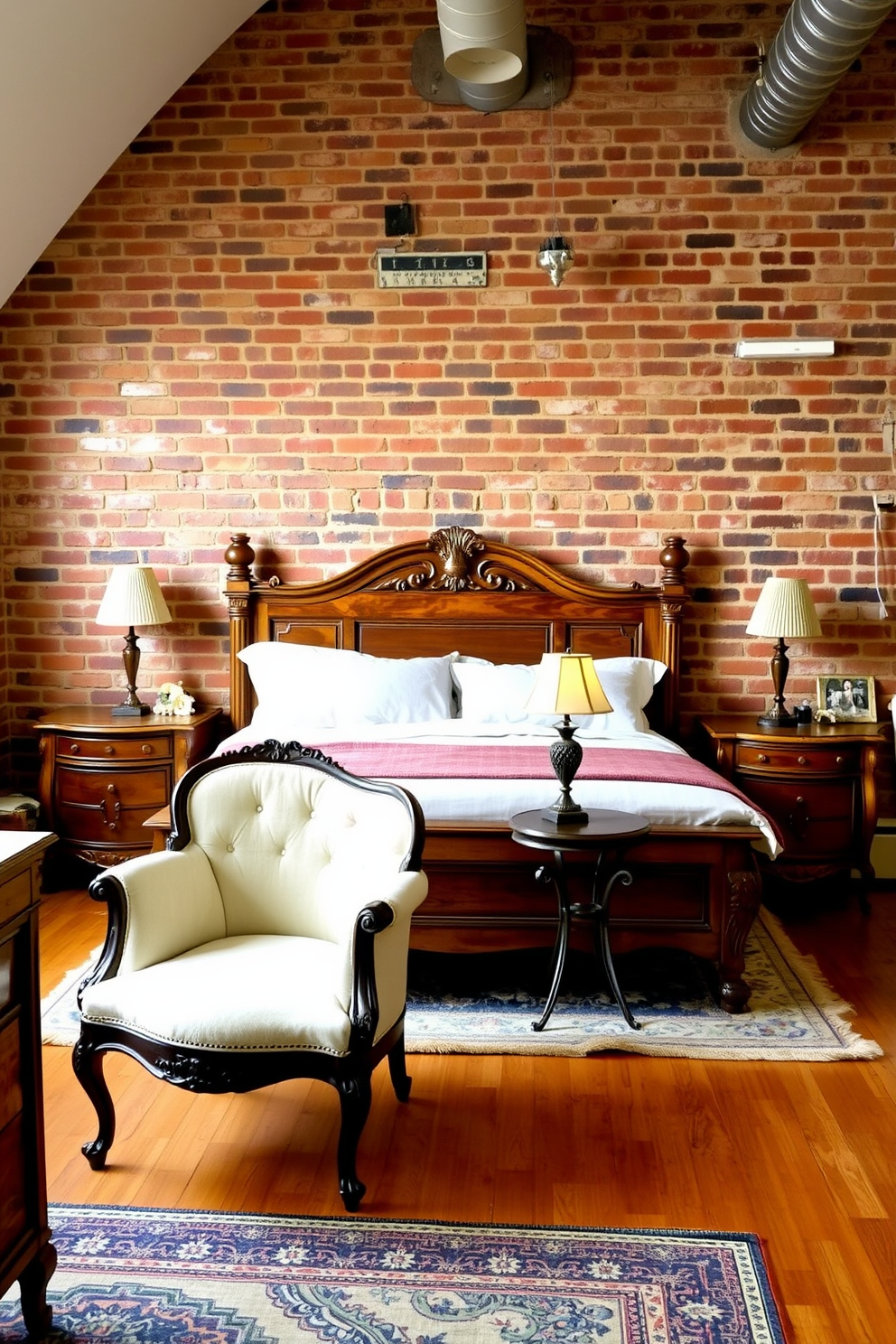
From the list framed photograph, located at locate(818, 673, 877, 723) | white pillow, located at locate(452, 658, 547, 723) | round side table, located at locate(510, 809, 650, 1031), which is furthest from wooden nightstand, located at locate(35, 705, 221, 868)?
framed photograph, located at locate(818, 673, 877, 723)

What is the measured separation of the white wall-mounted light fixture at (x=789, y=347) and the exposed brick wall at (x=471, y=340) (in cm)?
7

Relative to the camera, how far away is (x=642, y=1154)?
282 centimetres

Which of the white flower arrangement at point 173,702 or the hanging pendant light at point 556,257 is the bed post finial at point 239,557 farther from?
the hanging pendant light at point 556,257

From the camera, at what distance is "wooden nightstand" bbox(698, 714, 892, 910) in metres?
4.74

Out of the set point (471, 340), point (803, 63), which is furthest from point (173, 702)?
point (803, 63)

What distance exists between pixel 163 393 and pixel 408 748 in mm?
2231

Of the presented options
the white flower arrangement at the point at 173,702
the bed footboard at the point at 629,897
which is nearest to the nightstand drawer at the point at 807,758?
the bed footboard at the point at 629,897

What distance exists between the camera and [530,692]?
473cm

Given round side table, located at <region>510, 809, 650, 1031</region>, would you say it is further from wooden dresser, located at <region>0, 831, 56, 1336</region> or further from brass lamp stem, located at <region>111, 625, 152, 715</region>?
brass lamp stem, located at <region>111, 625, 152, 715</region>

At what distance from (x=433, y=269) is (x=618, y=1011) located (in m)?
3.33

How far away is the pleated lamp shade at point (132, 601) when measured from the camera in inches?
197

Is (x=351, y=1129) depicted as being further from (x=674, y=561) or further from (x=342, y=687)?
(x=674, y=561)

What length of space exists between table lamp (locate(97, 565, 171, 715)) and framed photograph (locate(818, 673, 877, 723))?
298cm

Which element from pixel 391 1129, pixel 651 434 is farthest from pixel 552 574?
pixel 391 1129
